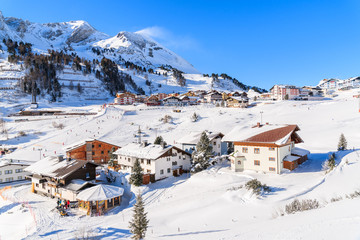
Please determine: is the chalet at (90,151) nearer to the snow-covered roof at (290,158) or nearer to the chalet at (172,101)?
the snow-covered roof at (290,158)

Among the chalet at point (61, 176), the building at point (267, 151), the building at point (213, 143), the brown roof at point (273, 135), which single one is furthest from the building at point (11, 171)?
the brown roof at point (273, 135)

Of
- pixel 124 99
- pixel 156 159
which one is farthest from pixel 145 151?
pixel 124 99

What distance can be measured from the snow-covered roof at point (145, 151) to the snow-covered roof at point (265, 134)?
921 cm

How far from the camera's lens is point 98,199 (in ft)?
81.0

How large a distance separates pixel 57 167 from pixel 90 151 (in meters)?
12.4

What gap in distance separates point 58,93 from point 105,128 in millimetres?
75562

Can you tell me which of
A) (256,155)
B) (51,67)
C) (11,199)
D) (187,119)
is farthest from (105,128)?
(51,67)

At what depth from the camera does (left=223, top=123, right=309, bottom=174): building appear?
28.7 metres

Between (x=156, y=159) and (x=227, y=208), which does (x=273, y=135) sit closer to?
(x=227, y=208)

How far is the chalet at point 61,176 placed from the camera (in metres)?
29.7

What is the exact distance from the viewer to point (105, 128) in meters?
68.3

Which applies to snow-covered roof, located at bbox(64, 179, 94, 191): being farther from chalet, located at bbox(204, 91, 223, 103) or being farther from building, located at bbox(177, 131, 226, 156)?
chalet, located at bbox(204, 91, 223, 103)

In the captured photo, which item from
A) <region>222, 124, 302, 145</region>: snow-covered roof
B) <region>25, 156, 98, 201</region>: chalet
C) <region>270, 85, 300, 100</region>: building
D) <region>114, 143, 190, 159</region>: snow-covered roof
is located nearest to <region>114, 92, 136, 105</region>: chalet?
<region>270, 85, 300, 100</region>: building

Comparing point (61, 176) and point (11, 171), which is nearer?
point (61, 176)
